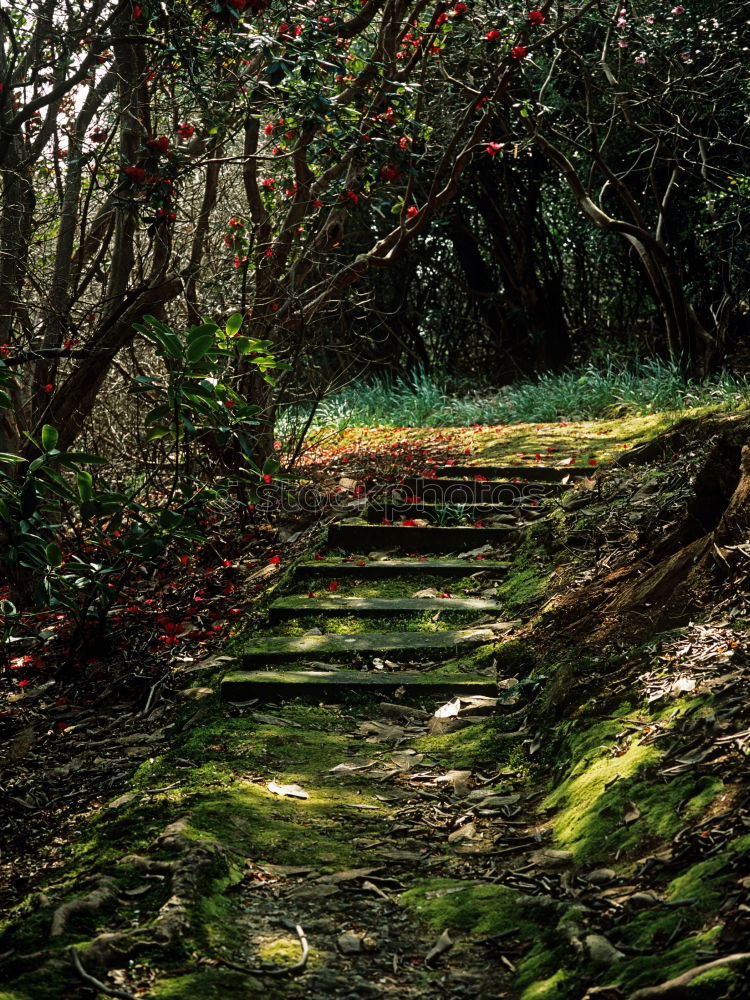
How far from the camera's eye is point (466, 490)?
6.29 meters

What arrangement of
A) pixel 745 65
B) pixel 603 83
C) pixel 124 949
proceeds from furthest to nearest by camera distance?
1. pixel 603 83
2. pixel 745 65
3. pixel 124 949

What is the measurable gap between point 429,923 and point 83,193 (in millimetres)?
4926

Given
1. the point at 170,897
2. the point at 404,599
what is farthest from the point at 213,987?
the point at 404,599

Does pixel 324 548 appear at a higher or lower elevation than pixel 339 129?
lower

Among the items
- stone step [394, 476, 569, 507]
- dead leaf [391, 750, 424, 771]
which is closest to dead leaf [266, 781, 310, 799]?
dead leaf [391, 750, 424, 771]

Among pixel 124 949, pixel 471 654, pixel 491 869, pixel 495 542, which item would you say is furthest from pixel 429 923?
pixel 495 542

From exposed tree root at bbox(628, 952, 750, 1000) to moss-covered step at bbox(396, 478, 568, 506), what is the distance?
14.7ft

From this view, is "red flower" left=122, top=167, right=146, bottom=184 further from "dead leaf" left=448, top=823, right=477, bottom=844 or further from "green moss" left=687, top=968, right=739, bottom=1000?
"green moss" left=687, top=968, right=739, bottom=1000

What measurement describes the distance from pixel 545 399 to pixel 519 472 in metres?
3.14

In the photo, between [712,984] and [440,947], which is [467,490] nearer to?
[440,947]

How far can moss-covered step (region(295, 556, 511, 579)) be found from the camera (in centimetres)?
516

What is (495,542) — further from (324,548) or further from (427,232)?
(427,232)

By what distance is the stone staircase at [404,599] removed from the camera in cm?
394

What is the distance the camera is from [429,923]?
90.3 inches
